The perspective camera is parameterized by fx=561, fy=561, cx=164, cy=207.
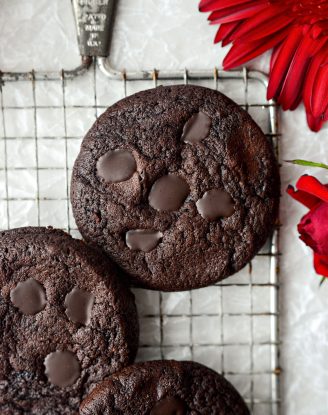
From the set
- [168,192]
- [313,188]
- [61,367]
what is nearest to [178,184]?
[168,192]

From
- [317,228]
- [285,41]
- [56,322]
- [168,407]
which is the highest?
[285,41]

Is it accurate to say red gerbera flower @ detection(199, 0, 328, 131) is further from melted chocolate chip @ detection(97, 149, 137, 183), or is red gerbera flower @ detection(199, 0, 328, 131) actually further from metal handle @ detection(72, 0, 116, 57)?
melted chocolate chip @ detection(97, 149, 137, 183)

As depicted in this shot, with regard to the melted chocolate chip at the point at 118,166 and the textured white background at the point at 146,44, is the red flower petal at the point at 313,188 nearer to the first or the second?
the textured white background at the point at 146,44

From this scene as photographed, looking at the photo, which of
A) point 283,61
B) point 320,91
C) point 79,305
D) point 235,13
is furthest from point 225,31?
point 79,305

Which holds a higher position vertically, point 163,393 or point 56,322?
point 56,322

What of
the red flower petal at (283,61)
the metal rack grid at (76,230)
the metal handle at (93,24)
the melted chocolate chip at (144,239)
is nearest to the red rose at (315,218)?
the metal rack grid at (76,230)

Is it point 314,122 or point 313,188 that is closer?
point 313,188

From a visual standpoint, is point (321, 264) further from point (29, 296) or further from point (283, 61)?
point (29, 296)
